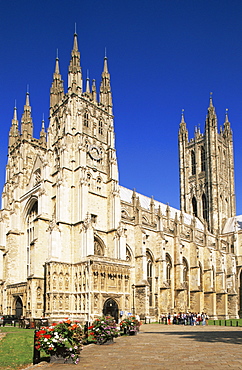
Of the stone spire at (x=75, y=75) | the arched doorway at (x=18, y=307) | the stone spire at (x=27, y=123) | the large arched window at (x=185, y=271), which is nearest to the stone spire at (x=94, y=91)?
the stone spire at (x=75, y=75)

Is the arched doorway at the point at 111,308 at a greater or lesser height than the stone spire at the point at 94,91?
lesser

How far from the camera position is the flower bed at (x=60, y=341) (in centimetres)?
1242

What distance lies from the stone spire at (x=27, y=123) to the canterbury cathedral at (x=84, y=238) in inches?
5.4

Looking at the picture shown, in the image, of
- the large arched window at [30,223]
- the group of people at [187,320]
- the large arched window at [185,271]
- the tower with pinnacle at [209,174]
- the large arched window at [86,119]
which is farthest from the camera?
the tower with pinnacle at [209,174]

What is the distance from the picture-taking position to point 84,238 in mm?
36719

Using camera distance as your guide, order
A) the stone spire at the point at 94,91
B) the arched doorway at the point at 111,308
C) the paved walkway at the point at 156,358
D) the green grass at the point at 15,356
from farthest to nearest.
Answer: the stone spire at the point at 94,91, the arched doorway at the point at 111,308, the green grass at the point at 15,356, the paved walkway at the point at 156,358

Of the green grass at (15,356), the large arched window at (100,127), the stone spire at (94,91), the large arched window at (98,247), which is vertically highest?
the stone spire at (94,91)

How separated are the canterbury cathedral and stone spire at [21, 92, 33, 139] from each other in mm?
137

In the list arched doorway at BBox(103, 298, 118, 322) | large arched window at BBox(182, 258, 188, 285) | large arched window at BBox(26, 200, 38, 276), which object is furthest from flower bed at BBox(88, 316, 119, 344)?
large arched window at BBox(182, 258, 188, 285)

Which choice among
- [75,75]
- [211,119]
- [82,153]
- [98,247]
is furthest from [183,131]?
[98,247]

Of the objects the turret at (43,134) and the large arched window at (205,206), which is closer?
the turret at (43,134)

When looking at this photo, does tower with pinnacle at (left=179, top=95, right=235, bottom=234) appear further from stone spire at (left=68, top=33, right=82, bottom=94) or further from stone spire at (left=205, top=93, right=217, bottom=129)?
stone spire at (left=68, top=33, right=82, bottom=94)

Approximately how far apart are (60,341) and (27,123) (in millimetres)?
41628

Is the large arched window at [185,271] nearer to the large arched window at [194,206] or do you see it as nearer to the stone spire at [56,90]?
the large arched window at [194,206]
